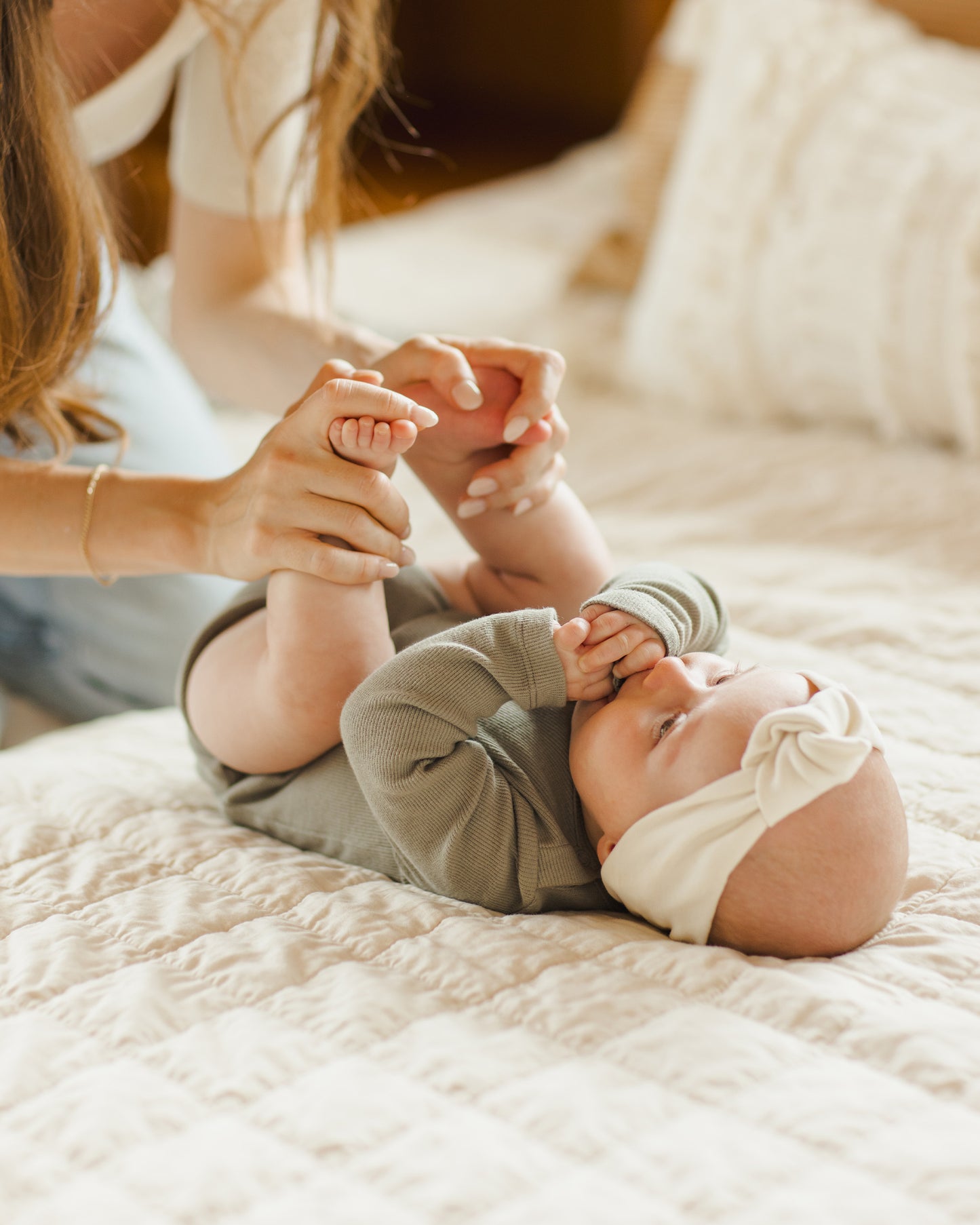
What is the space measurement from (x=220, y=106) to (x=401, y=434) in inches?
24.3

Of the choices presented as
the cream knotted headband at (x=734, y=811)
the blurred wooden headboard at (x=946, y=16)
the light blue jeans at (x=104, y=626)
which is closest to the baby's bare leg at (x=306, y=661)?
the cream knotted headband at (x=734, y=811)

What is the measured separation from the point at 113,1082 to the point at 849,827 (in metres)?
0.41

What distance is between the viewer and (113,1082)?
59 centimetres

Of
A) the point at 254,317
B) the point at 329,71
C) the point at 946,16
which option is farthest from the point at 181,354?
the point at 946,16

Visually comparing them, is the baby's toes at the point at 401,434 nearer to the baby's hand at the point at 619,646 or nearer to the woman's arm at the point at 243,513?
the woman's arm at the point at 243,513

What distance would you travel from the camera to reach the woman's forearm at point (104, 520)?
2.92 feet

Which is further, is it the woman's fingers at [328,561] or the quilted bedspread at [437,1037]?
the woman's fingers at [328,561]

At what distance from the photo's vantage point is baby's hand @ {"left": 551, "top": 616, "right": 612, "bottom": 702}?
2.56 feet

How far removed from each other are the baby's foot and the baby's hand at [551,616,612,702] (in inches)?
6.2

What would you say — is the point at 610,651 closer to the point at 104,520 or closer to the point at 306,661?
the point at 306,661

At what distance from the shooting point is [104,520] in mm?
905

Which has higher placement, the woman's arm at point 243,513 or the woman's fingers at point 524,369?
the woman's fingers at point 524,369

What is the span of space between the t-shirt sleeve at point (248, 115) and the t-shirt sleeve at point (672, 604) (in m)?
0.51

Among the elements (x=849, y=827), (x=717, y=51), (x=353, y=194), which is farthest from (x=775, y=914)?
(x=717, y=51)
